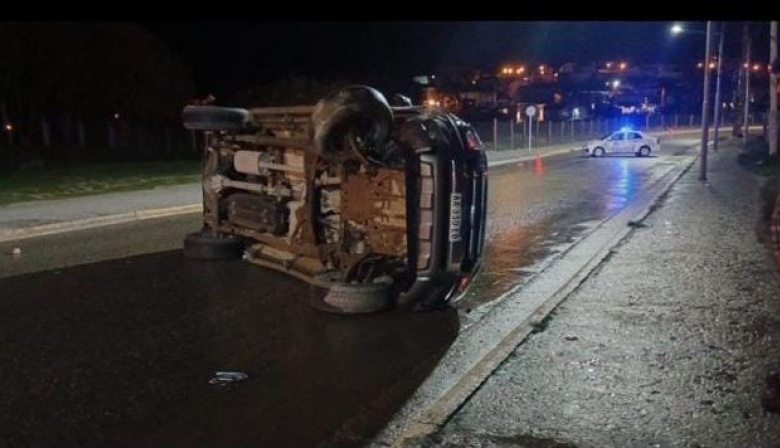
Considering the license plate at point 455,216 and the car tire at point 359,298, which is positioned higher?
the license plate at point 455,216

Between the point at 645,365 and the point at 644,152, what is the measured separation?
35659 mm

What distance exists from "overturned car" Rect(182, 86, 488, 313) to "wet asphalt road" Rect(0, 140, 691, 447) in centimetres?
31

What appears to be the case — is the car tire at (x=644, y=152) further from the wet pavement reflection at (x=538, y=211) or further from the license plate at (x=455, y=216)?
the license plate at (x=455, y=216)

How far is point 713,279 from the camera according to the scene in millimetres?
8664

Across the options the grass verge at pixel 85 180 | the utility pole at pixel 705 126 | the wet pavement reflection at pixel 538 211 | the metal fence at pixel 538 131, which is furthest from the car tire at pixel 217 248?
the metal fence at pixel 538 131

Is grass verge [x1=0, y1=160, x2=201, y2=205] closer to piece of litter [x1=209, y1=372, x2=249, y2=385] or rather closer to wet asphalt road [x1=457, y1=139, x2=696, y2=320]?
wet asphalt road [x1=457, y1=139, x2=696, y2=320]

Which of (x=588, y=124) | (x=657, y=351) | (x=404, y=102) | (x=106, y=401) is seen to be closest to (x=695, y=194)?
(x=404, y=102)

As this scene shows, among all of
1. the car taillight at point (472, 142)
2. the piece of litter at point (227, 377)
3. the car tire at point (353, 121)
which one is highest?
the car tire at point (353, 121)

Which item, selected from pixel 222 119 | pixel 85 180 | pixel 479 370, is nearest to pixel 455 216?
pixel 479 370

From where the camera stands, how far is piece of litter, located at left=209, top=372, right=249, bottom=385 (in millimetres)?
5402

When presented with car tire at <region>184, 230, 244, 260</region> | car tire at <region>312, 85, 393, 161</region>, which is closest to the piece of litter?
car tire at <region>312, 85, 393, 161</region>

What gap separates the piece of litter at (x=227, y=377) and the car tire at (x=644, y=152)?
36624 millimetres

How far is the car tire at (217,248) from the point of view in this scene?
9.64m

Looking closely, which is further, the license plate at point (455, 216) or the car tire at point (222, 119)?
the car tire at point (222, 119)
